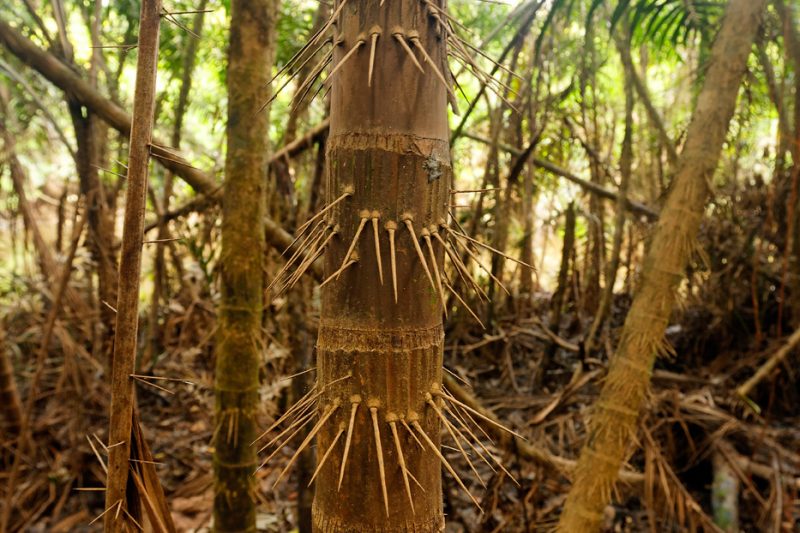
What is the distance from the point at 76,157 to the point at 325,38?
2610mm

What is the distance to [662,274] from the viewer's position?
2.10m

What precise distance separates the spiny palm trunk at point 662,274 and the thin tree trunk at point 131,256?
1699 millimetres

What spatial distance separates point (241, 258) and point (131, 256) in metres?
1.16

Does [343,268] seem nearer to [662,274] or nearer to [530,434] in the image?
[662,274]

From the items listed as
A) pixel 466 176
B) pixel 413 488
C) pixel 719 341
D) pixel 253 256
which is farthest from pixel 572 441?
pixel 466 176

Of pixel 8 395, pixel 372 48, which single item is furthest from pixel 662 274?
pixel 8 395

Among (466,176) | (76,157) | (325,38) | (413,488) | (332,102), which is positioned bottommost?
(413,488)

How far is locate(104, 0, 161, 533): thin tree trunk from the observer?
37.9 inches

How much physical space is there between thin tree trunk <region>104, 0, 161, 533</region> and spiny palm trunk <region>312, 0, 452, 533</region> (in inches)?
11.9

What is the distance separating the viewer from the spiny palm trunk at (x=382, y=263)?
3.10 feet

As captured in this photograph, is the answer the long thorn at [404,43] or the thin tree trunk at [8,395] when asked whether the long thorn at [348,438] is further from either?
the thin tree trunk at [8,395]

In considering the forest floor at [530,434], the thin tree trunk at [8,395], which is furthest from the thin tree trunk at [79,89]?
the thin tree trunk at [8,395]

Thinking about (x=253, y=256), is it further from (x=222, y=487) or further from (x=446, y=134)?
(x=446, y=134)

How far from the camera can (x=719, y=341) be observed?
15.2 feet
